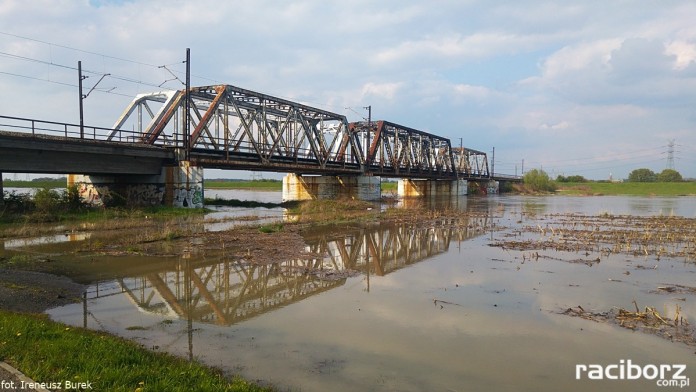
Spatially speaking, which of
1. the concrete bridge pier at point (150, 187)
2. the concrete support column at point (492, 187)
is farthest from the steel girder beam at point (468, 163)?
the concrete bridge pier at point (150, 187)

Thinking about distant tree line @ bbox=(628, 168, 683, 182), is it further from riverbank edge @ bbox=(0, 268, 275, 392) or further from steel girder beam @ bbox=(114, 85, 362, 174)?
riverbank edge @ bbox=(0, 268, 275, 392)

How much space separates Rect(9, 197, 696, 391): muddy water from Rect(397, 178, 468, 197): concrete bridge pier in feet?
257

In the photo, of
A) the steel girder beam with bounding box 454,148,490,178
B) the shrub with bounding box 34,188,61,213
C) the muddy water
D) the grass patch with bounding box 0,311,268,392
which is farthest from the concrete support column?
the grass patch with bounding box 0,311,268,392

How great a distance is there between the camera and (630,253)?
17.1m

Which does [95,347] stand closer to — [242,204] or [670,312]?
[670,312]

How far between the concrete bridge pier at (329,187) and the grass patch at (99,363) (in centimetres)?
5200

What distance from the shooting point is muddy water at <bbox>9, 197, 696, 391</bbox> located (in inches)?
256

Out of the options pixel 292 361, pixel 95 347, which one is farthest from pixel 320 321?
pixel 95 347

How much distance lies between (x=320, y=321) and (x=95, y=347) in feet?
13.3

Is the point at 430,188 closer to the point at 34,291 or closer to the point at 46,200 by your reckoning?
the point at 46,200

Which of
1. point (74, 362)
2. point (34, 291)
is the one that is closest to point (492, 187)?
point (34, 291)

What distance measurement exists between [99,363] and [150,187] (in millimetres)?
33565

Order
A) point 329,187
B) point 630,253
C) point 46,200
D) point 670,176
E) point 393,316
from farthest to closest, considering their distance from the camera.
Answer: point 670,176, point 329,187, point 46,200, point 630,253, point 393,316

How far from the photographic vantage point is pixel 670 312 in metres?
9.40
